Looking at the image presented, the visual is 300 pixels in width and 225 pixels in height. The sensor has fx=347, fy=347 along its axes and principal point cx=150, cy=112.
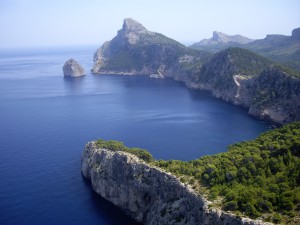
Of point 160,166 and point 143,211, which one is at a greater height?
point 160,166

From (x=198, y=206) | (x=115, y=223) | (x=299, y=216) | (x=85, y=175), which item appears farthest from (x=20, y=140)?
(x=299, y=216)

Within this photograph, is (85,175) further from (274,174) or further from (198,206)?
(274,174)

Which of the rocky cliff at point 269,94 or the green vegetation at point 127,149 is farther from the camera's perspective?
the rocky cliff at point 269,94

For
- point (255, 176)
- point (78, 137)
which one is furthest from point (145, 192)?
point (78, 137)

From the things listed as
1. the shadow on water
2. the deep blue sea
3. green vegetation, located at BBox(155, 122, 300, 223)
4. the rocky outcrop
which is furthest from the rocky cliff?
the shadow on water

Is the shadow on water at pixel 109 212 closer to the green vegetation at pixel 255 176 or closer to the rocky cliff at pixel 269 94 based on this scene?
the green vegetation at pixel 255 176

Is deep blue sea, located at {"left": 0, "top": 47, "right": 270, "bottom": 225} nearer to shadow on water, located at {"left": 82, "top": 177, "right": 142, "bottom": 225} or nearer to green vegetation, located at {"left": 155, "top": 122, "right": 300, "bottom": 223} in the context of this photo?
shadow on water, located at {"left": 82, "top": 177, "right": 142, "bottom": 225}

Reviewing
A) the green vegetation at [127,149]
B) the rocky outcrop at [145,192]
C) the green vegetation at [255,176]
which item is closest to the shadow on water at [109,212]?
the rocky outcrop at [145,192]

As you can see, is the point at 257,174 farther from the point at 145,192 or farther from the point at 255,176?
the point at 145,192
